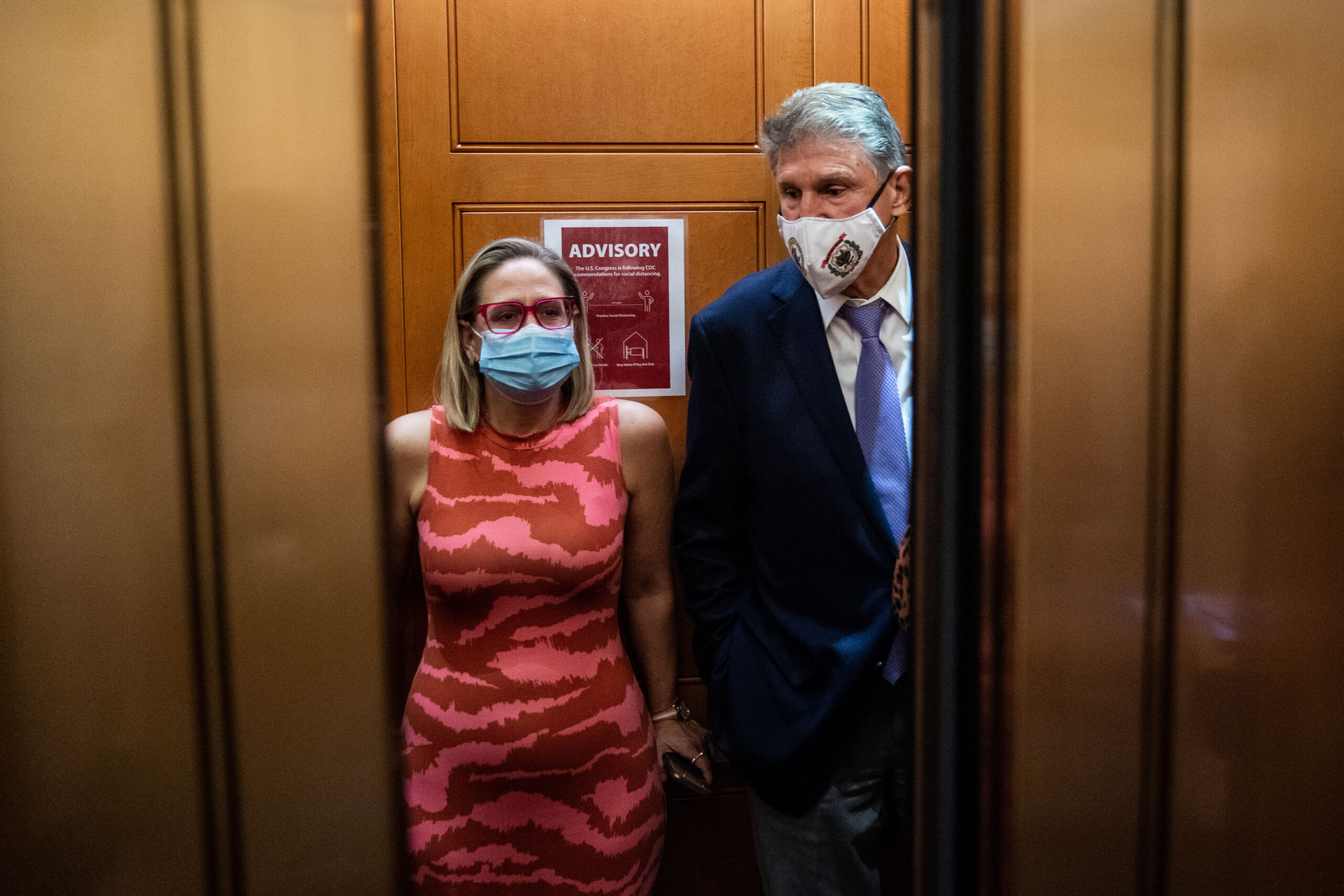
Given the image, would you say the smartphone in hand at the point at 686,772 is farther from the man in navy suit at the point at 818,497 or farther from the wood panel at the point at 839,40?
the wood panel at the point at 839,40

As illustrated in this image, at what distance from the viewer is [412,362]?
200 cm

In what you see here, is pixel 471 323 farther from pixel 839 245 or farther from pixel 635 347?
pixel 839 245

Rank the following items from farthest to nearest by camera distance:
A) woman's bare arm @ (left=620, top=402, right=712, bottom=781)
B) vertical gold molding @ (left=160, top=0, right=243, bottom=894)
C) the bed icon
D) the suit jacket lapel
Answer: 1. the bed icon
2. woman's bare arm @ (left=620, top=402, right=712, bottom=781)
3. the suit jacket lapel
4. vertical gold molding @ (left=160, top=0, right=243, bottom=894)

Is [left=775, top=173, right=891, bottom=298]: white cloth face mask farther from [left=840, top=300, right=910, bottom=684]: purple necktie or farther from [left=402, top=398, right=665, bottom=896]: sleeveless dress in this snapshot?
[left=402, top=398, right=665, bottom=896]: sleeveless dress

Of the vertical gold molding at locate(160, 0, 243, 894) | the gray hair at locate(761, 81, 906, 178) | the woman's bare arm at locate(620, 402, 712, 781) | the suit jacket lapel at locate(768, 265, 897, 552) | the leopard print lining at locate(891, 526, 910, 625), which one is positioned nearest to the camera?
the vertical gold molding at locate(160, 0, 243, 894)

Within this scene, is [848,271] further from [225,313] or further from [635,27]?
[225,313]

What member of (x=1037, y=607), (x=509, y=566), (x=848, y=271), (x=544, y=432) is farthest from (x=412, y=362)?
(x=1037, y=607)

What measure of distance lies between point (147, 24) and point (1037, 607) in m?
0.82

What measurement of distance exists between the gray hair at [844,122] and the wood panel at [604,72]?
1.41ft

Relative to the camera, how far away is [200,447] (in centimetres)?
62

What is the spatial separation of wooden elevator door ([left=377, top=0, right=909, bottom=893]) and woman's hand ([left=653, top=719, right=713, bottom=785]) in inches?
37.9

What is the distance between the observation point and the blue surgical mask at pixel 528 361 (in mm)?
1658

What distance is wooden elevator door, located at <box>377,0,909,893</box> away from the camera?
6.40ft

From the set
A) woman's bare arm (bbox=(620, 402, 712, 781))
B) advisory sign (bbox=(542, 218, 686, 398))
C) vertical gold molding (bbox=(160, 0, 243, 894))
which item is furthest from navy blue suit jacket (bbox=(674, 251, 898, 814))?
vertical gold molding (bbox=(160, 0, 243, 894))
